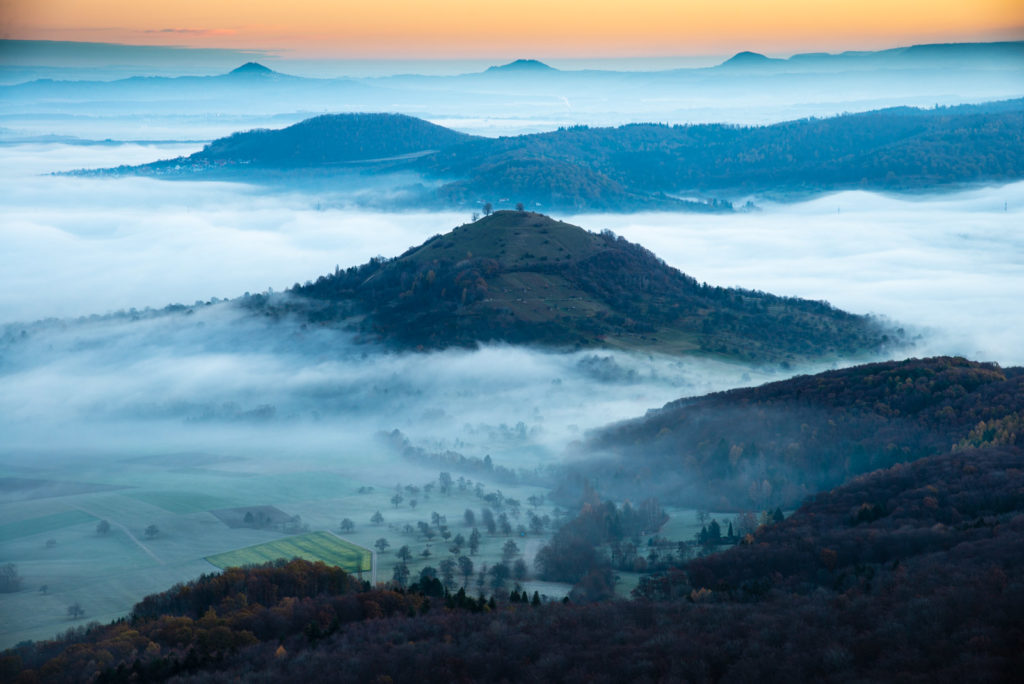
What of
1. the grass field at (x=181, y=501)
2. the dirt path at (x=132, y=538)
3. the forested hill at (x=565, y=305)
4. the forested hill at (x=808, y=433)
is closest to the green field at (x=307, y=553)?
the dirt path at (x=132, y=538)

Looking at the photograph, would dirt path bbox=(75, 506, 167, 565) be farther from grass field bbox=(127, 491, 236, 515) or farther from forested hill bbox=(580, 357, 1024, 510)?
forested hill bbox=(580, 357, 1024, 510)

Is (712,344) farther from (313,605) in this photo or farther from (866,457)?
(313,605)

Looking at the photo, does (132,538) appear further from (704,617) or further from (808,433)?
(808,433)

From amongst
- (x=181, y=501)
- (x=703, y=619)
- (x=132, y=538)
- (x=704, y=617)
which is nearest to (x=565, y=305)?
(x=181, y=501)

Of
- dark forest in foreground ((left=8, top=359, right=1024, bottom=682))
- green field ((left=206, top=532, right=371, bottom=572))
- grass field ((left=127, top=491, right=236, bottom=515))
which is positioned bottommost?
green field ((left=206, top=532, right=371, bottom=572))

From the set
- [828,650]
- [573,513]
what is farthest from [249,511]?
[828,650]

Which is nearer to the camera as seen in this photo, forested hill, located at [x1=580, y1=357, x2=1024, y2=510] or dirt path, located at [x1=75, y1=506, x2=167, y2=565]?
dirt path, located at [x1=75, y1=506, x2=167, y2=565]

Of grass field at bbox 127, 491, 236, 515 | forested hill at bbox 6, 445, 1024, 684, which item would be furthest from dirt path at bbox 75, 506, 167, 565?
forested hill at bbox 6, 445, 1024, 684
